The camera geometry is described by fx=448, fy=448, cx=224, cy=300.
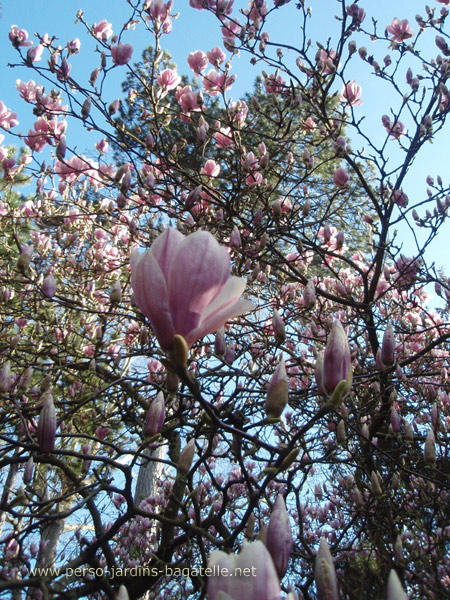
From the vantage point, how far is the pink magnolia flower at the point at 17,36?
8.75ft

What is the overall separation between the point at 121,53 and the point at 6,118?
1.21 m

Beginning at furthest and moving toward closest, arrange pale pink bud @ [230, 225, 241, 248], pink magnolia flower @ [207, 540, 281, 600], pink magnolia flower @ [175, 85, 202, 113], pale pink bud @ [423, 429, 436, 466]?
1. pink magnolia flower @ [175, 85, 202, 113]
2. pale pink bud @ [230, 225, 241, 248]
3. pale pink bud @ [423, 429, 436, 466]
4. pink magnolia flower @ [207, 540, 281, 600]

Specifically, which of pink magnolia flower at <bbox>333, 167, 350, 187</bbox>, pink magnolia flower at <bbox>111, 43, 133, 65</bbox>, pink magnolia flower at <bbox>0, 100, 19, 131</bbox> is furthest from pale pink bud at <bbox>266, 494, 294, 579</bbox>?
pink magnolia flower at <bbox>0, 100, 19, 131</bbox>

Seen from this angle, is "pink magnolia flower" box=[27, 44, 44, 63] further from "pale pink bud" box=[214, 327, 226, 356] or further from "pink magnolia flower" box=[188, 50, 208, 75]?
"pale pink bud" box=[214, 327, 226, 356]

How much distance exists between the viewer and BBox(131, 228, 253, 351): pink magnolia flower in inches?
26.6

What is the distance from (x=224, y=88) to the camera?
3.10 m

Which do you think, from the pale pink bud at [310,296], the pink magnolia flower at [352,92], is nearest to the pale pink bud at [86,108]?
the pale pink bud at [310,296]

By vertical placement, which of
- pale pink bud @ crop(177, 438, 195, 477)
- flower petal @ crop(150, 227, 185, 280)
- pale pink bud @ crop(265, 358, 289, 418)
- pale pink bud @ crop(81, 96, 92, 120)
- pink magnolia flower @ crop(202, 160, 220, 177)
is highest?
pink magnolia flower @ crop(202, 160, 220, 177)

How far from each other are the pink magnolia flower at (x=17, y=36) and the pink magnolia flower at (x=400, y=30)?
8.09 ft

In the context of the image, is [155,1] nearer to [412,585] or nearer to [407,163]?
[407,163]

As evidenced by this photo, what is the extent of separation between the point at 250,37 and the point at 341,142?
93 cm

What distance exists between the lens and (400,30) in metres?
3.21

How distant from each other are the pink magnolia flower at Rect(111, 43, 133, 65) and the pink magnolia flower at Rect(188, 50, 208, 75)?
2.42 ft

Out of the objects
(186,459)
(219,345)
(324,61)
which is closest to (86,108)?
(324,61)
